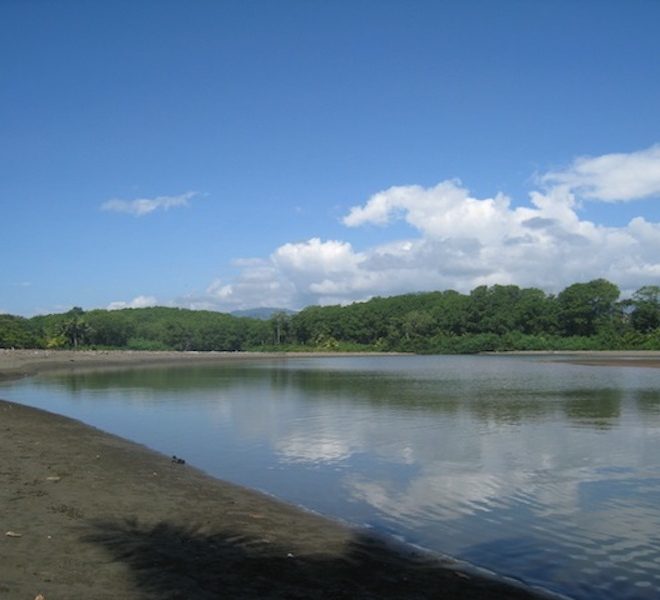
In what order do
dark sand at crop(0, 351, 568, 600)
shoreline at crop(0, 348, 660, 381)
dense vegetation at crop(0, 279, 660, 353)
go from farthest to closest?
1. dense vegetation at crop(0, 279, 660, 353)
2. shoreline at crop(0, 348, 660, 381)
3. dark sand at crop(0, 351, 568, 600)

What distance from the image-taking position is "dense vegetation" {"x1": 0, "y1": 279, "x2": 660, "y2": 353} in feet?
450

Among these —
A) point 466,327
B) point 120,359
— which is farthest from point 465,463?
point 466,327

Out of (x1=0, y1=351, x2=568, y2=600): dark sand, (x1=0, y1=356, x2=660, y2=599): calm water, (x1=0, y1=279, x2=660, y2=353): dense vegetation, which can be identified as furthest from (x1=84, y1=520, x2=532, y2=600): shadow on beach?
(x1=0, y1=279, x2=660, y2=353): dense vegetation

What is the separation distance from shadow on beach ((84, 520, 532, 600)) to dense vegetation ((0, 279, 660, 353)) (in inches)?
5041

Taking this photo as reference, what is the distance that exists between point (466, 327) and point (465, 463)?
511 ft

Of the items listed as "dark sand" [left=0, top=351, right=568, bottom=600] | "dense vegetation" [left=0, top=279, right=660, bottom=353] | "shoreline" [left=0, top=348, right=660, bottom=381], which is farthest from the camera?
"dense vegetation" [left=0, top=279, right=660, bottom=353]

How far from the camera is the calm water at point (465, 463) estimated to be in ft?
34.0

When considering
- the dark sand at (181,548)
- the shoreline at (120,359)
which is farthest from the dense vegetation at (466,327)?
the dark sand at (181,548)

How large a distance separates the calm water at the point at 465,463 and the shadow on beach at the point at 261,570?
4.17 feet

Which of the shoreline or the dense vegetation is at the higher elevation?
the dense vegetation

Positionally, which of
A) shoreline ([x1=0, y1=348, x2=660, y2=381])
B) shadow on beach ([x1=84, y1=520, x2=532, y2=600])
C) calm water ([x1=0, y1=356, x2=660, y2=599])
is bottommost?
shoreline ([x1=0, y1=348, x2=660, y2=381])

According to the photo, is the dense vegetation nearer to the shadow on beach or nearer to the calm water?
the calm water

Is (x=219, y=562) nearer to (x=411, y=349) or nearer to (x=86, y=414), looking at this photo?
(x=86, y=414)

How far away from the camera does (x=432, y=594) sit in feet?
25.9
